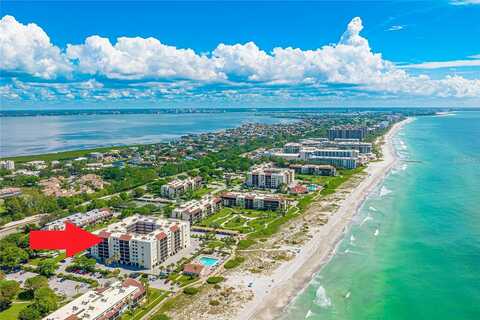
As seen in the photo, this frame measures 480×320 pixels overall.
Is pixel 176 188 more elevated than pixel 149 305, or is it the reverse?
pixel 176 188

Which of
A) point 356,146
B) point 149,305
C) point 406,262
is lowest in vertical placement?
point 149,305

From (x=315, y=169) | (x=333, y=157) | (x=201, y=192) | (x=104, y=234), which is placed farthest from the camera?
(x=333, y=157)

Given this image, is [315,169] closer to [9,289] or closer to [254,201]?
[254,201]

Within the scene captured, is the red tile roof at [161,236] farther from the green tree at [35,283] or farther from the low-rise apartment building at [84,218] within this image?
the low-rise apartment building at [84,218]

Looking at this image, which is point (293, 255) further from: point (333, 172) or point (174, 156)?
point (174, 156)

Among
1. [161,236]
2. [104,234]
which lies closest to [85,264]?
[104,234]

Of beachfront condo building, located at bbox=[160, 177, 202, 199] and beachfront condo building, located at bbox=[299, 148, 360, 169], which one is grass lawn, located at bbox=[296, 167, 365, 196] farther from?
beachfront condo building, located at bbox=[160, 177, 202, 199]

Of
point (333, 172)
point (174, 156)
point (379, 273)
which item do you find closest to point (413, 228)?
point (379, 273)
